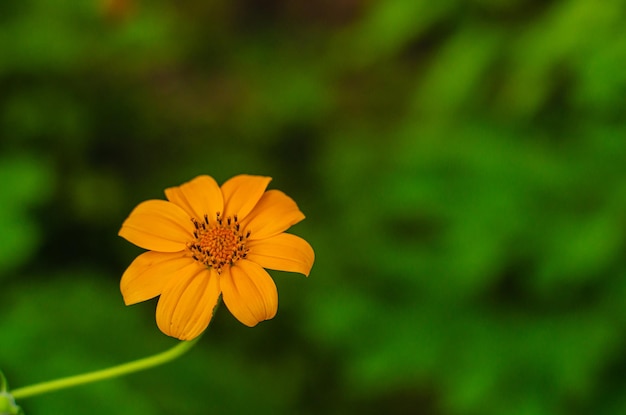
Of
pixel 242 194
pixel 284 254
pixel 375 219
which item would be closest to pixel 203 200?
pixel 242 194

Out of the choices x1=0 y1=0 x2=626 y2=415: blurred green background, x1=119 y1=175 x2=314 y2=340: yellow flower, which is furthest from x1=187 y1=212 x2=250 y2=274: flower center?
x1=0 y1=0 x2=626 y2=415: blurred green background

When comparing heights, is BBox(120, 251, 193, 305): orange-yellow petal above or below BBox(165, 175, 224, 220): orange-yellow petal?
below

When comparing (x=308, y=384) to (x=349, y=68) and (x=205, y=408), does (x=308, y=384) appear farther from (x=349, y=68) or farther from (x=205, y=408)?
(x=349, y=68)

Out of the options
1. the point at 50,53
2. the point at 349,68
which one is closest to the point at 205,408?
the point at 50,53

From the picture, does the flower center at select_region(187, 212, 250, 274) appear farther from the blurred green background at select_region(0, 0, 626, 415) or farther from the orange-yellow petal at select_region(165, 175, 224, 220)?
the blurred green background at select_region(0, 0, 626, 415)

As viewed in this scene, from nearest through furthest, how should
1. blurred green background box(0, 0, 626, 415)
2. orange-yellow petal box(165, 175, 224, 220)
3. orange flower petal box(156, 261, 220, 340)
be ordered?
orange flower petal box(156, 261, 220, 340)
orange-yellow petal box(165, 175, 224, 220)
blurred green background box(0, 0, 626, 415)

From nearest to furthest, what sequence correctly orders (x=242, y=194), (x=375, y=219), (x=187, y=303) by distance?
(x=187, y=303) → (x=242, y=194) → (x=375, y=219)

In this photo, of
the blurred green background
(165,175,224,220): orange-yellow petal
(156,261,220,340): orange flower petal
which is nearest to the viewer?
(156,261,220,340): orange flower petal

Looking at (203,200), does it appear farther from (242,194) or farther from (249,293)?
(249,293)
